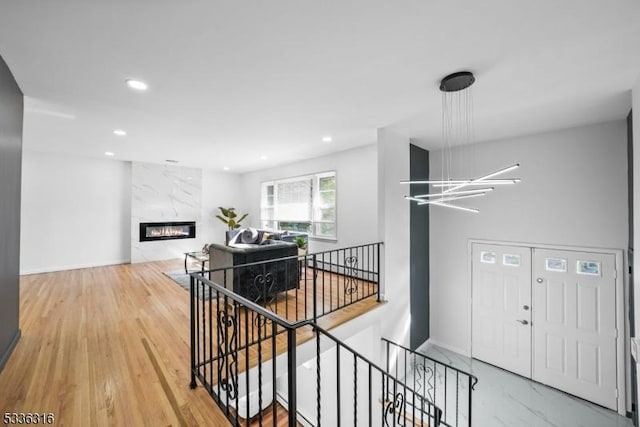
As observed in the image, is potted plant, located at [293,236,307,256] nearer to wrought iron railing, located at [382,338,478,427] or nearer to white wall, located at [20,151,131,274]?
wrought iron railing, located at [382,338,478,427]

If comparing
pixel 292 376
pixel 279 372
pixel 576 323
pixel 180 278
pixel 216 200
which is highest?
pixel 216 200

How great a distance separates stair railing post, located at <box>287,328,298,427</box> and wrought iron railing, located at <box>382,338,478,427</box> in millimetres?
2735

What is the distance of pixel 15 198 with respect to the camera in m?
2.63

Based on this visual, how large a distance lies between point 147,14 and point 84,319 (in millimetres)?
3802

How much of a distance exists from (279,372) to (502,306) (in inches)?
146

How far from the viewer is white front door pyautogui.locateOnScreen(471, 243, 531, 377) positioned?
13.3ft

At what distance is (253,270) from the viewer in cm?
377

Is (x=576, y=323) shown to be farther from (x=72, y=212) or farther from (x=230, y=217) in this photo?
(x=72, y=212)

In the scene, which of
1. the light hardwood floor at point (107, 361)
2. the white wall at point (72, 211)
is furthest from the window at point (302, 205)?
the white wall at point (72, 211)

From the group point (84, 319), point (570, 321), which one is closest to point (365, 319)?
point (570, 321)

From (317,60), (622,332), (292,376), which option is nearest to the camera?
(292,376)

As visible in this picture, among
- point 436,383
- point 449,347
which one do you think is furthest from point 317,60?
point 449,347

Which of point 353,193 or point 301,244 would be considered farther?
point 301,244

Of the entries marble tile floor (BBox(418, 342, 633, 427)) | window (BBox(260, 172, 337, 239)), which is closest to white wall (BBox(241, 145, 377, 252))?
window (BBox(260, 172, 337, 239))
